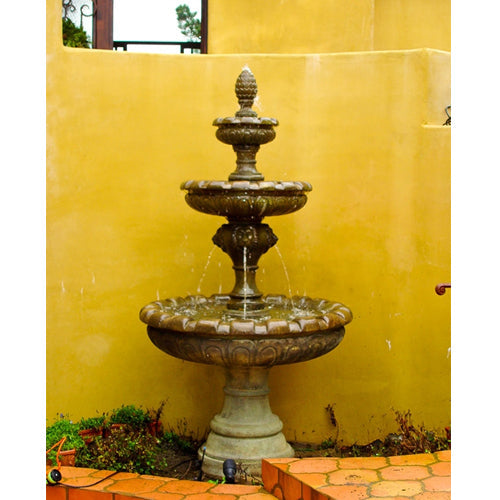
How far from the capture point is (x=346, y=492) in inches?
170

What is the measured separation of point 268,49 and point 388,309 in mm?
2584

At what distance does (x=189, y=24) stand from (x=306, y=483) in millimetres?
5398

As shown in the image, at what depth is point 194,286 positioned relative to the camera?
6.63 metres

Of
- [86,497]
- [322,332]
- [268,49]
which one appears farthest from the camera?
[268,49]

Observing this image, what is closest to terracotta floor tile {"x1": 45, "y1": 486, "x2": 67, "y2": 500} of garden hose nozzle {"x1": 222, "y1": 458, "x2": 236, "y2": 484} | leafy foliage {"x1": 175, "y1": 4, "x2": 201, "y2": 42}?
garden hose nozzle {"x1": 222, "y1": 458, "x2": 236, "y2": 484}

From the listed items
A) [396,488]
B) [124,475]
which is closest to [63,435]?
[124,475]

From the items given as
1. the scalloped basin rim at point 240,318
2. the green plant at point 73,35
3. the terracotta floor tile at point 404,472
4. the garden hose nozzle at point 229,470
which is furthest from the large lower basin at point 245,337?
the green plant at point 73,35

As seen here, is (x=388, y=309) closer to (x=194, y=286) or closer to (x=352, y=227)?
(x=352, y=227)

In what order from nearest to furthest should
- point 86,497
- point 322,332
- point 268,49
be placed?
point 86,497
point 322,332
point 268,49

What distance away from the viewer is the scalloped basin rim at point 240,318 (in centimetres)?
526

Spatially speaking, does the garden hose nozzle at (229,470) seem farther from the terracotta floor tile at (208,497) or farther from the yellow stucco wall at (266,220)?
the yellow stucco wall at (266,220)

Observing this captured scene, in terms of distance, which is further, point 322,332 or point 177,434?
point 177,434

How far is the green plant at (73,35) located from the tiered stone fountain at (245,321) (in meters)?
2.44

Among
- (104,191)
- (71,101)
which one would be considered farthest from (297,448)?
(71,101)
